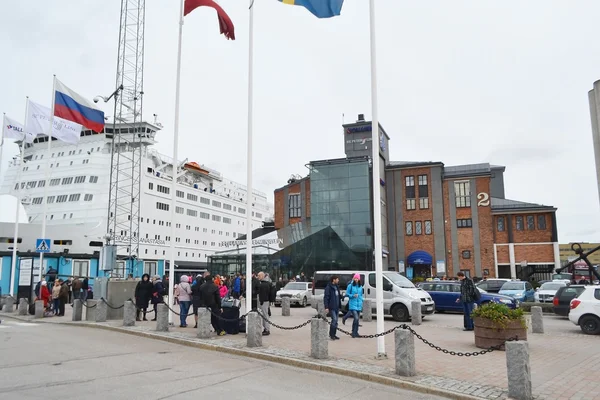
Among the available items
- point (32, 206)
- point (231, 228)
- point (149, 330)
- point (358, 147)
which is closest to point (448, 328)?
point (149, 330)

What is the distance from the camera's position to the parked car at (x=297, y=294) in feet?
83.0

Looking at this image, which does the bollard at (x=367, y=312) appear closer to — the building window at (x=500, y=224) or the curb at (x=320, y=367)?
the curb at (x=320, y=367)

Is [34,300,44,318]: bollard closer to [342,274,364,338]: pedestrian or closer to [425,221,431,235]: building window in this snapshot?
[342,274,364,338]: pedestrian

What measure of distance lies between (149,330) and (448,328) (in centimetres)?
936

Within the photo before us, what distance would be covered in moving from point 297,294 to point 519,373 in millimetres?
19243

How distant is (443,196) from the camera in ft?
158

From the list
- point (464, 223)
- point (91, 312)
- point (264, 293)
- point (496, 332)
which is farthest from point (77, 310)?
point (464, 223)

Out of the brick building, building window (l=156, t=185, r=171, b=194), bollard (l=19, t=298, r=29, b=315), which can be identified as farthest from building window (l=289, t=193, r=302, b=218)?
bollard (l=19, t=298, r=29, b=315)

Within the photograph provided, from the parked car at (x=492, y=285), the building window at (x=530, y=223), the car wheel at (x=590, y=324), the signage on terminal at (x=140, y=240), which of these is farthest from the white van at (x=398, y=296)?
the building window at (x=530, y=223)

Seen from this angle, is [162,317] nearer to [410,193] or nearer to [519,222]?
[410,193]

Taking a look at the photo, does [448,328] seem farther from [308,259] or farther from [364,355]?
[308,259]

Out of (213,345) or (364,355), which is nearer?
(364,355)

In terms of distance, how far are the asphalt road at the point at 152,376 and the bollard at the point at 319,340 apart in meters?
0.69

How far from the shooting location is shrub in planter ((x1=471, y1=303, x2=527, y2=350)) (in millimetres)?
10461
